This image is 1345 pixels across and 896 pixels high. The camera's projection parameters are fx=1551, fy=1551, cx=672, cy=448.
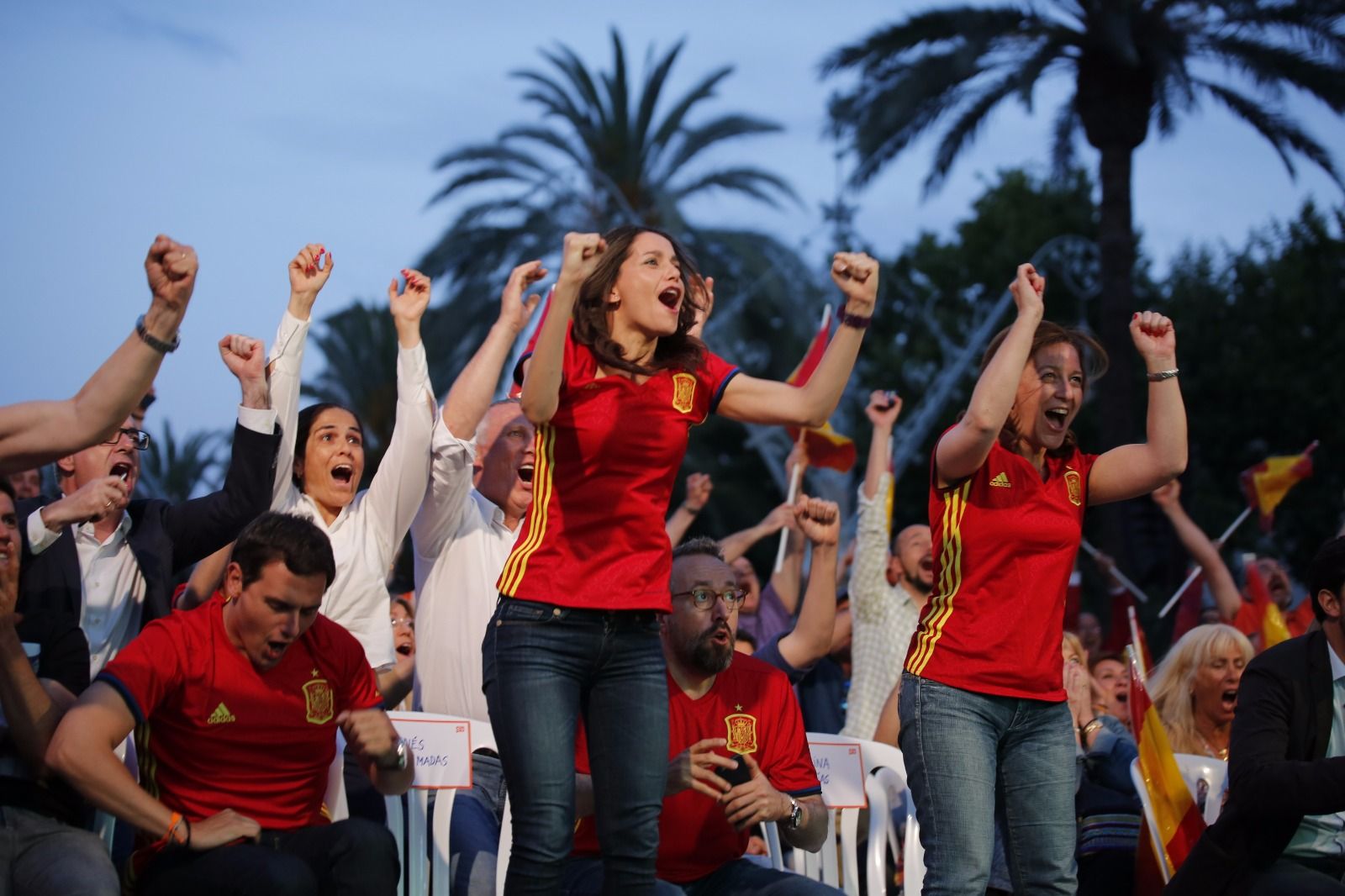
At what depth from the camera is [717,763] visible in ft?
15.4

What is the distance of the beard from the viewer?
5.26 metres

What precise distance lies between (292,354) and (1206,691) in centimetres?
409

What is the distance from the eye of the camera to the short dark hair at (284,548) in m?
4.64

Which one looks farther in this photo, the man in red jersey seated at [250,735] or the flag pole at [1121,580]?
the flag pole at [1121,580]

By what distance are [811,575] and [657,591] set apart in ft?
8.11

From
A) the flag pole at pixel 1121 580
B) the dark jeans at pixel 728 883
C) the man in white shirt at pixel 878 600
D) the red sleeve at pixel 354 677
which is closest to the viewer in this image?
the dark jeans at pixel 728 883

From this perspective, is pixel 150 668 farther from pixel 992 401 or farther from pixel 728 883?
pixel 992 401

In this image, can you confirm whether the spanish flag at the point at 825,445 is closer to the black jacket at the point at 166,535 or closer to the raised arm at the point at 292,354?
the raised arm at the point at 292,354

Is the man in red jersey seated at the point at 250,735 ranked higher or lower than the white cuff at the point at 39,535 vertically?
lower

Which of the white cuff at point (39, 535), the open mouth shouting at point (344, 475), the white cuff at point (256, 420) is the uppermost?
the white cuff at point (256, 420)

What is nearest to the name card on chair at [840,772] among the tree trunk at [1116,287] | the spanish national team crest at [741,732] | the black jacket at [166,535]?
the spanish national team crest at [741,732]

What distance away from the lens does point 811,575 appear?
6.27m

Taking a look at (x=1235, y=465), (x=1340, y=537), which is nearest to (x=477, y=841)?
(x=1340, y=537)

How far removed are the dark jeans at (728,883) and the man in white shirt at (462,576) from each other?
76 cm
